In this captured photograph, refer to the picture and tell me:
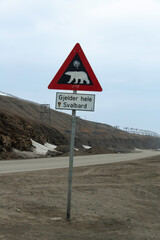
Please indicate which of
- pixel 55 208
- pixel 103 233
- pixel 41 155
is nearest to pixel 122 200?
pixel 55 208

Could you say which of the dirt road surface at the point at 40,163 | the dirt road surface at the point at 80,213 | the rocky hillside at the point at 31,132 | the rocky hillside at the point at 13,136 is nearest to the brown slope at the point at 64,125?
the rocky hillside at the point at 31,132

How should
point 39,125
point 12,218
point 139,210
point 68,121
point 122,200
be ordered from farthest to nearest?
point 68,121 → point 39,125 → point 122,200 → point 139,210 → point 12,218

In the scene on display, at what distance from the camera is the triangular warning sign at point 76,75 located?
651 cm

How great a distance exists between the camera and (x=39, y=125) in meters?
49.6

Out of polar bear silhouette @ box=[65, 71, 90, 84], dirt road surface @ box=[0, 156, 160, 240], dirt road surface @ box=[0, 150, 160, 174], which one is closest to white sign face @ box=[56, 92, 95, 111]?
polar bear silhouette @ box=[65, 71, 90, 84]

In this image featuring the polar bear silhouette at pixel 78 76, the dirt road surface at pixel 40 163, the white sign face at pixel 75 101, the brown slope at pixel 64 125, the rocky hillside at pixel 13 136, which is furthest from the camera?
the brown slope at pixel 64 125

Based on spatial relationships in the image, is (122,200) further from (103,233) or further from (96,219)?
(103,233)

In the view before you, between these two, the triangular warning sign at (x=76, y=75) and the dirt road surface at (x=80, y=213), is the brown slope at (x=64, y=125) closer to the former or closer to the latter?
the dirt road surface at (x=80, y=213)

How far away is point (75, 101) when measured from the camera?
6.45 m

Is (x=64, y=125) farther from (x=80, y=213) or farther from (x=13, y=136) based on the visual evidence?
(x=80, y=213)

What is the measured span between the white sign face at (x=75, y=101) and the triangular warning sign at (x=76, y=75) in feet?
0.50

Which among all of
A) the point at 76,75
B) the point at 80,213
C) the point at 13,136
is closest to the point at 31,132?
the point at 13,136

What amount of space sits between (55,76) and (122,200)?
419 centimetres

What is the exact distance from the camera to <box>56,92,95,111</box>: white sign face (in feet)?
21.0
